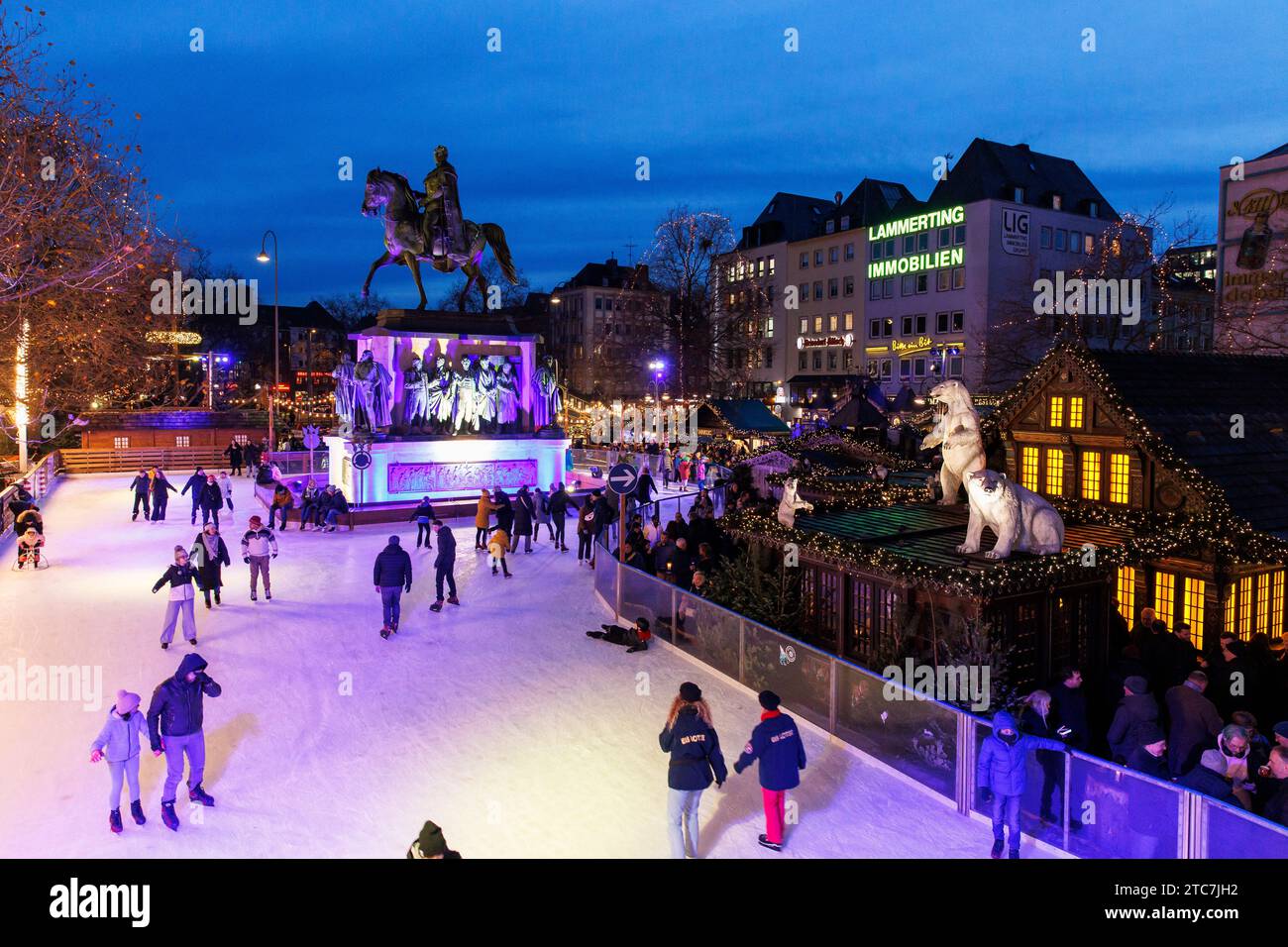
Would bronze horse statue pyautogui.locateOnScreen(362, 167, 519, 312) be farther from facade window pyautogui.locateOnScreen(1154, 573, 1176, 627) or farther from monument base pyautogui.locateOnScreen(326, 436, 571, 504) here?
facade window pyautogui.locateOnScreen(1154, 573, 1176, 627)

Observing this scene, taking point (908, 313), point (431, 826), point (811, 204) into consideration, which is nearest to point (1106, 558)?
point (431, 826)


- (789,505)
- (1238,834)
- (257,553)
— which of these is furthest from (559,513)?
(1238,834)

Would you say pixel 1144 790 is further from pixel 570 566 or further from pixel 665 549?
pixel 570 566

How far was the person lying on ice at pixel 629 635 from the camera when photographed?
1390cm

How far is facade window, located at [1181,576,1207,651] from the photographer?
→ 1286cm

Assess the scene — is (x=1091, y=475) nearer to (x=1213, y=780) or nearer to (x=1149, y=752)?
(x=1149, y=752)

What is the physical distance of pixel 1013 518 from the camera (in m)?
11.9

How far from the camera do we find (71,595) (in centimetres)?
1720

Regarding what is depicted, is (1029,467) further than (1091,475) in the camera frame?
Yes

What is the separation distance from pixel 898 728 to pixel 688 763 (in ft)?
9.62

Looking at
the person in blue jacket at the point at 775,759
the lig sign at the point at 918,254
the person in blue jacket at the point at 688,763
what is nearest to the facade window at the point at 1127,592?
the person in blue jacket at the point at 775,759
